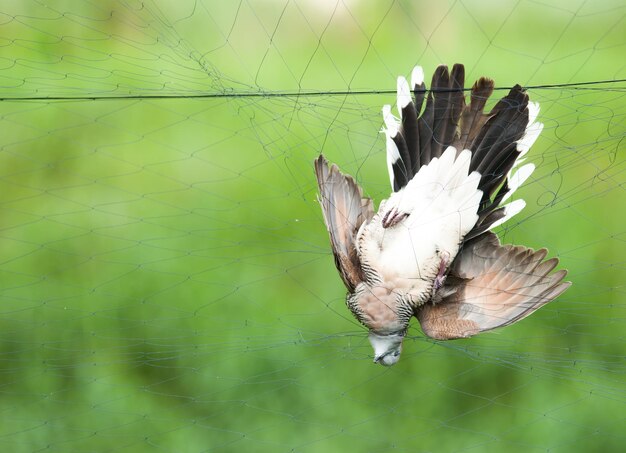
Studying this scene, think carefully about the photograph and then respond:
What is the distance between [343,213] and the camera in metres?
1.42

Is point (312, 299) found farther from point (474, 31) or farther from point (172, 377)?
point (474, 31)

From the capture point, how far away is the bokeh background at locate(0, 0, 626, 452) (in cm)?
200

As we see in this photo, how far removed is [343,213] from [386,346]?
0.19 m

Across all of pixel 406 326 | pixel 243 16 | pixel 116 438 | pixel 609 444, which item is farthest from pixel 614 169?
pixel 116 438

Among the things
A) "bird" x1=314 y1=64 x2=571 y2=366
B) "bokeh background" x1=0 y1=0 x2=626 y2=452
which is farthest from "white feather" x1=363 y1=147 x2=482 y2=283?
"bokeh background" x1=0 y1=0 x2=626 y2=452

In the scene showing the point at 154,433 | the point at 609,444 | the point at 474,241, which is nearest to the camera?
the point at 474,241

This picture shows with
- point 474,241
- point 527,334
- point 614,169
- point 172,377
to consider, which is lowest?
point 172,377

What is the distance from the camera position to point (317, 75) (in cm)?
210

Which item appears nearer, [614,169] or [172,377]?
[172,377]

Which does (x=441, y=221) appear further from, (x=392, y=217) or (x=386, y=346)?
(x=386, y=346)

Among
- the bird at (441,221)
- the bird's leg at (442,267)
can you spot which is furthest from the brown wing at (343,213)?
the bird's leg at (442,267)

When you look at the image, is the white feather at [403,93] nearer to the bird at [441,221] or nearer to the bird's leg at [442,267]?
the bird at [441,221]

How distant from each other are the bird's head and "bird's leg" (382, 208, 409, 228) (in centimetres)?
15

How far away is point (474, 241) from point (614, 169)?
90 cm
